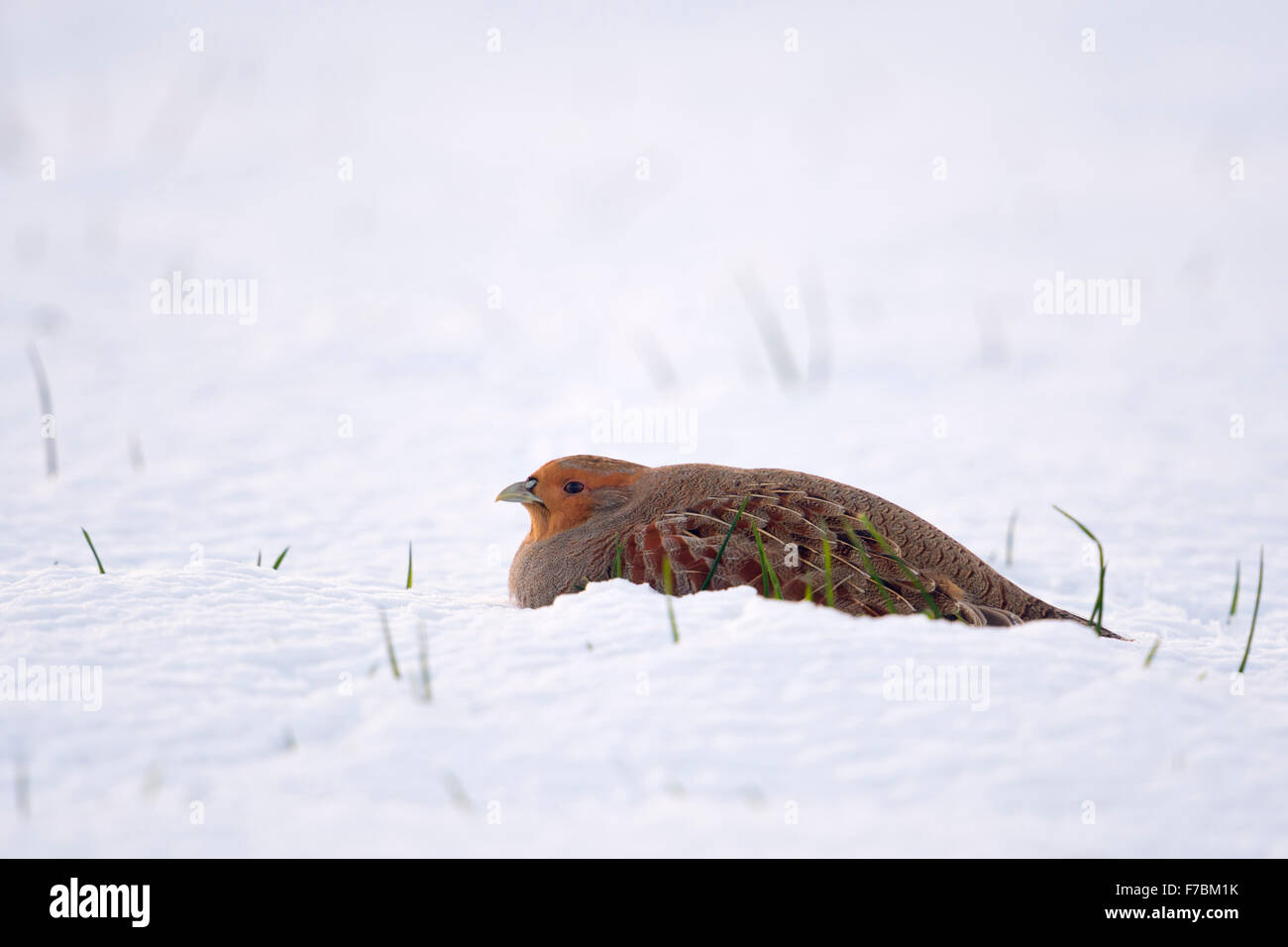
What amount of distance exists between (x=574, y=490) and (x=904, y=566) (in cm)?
116

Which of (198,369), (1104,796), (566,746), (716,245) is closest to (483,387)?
(198,369)

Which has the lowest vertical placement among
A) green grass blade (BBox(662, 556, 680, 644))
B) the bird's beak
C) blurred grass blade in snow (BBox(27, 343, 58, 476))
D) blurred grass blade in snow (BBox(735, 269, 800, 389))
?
green grass blade (BBox(662, 556, 680, 644))

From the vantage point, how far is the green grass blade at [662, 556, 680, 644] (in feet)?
8.61

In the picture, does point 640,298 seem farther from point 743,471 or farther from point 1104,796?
point 1104,796

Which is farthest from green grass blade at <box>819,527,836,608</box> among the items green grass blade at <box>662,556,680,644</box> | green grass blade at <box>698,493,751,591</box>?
green grass blade at <box>662,556,680,644</box>

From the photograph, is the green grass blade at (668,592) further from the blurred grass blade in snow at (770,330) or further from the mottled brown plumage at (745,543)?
the blurred grass blade in snow at (770,330)

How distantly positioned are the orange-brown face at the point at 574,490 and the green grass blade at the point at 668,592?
51 centimetres

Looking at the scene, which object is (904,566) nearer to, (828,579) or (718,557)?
(828,579)

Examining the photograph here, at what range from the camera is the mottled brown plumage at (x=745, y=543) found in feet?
10.1

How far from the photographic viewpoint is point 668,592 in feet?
9.37

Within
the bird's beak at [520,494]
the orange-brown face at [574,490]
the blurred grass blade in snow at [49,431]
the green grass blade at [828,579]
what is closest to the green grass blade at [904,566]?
the green grass blade at [828,579]

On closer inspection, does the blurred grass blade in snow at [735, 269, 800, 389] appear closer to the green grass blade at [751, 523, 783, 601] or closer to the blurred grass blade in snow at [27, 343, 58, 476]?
the green grass blade at [751, 523, 783, 601]

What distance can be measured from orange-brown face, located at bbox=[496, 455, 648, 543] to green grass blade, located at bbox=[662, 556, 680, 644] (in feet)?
1.69
